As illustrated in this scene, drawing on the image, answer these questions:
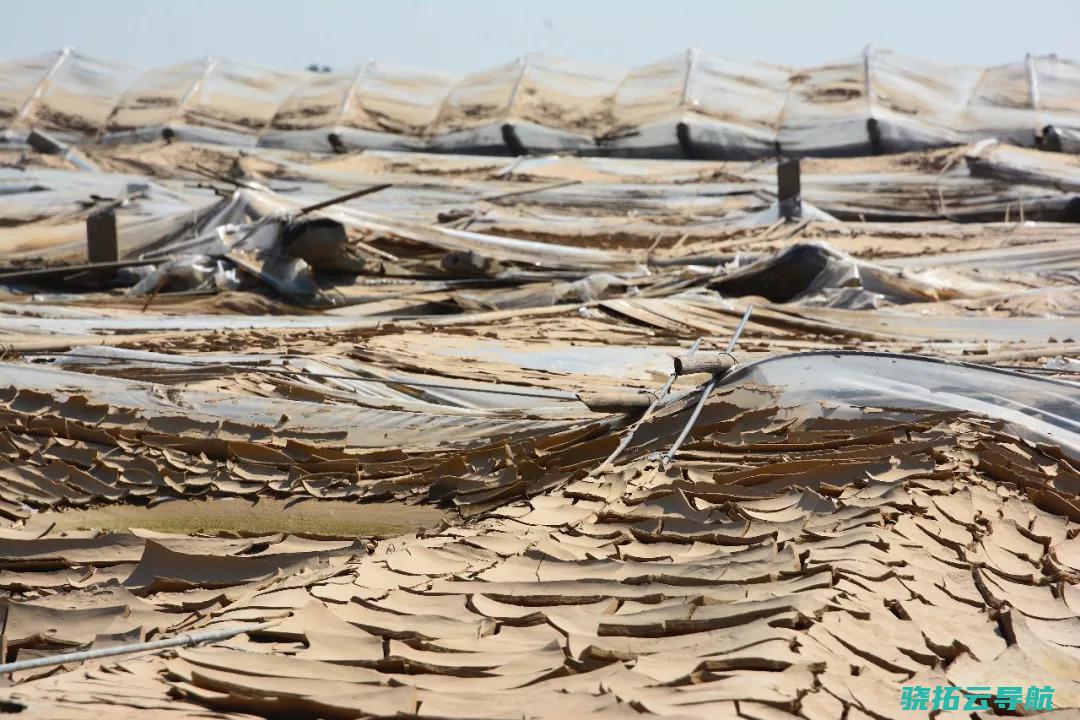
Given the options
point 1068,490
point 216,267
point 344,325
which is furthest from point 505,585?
Answer: point 216,267

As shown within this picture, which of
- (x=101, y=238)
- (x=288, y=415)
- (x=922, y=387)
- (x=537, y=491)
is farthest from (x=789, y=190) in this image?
(x=537, y=491)

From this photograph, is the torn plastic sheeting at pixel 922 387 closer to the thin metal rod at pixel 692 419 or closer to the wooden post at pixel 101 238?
the thin metal rod at pixel 692 419

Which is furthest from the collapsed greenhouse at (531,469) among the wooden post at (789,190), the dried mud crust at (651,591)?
the wooden post at (789,190)

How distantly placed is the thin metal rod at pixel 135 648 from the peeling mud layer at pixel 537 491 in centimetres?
2

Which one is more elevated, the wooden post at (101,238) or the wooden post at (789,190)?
the wooden post at (101,238)

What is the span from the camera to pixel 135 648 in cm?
245

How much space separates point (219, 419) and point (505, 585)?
216 cm

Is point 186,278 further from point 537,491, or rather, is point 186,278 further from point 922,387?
point 922,387

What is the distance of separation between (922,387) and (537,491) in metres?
1.38

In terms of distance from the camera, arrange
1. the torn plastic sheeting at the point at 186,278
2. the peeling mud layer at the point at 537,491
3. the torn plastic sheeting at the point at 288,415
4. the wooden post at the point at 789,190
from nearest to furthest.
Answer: the peeling mud layer at the point at 537,491, the torn plastic sheeting at the point at 288,415, the torn plastic sheeting at the point at 186,278, the wooden post at the point at 789,190

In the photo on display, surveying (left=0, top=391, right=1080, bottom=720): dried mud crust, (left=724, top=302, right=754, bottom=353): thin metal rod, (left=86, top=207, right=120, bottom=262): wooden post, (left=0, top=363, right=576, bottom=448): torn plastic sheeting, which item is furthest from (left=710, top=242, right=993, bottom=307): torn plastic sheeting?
(left=86, top=207, right=120, bottom=262): wooden post

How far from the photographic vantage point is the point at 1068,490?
12.1 ft

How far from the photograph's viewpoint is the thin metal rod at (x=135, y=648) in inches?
92.4

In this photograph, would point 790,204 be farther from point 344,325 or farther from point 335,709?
point 335,709
